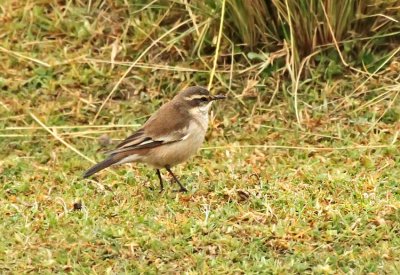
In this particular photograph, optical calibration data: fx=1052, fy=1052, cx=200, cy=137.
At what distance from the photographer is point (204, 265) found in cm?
675

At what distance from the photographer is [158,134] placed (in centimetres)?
835

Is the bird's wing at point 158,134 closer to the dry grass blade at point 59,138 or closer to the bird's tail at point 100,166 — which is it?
the bird's tail at point 100,166

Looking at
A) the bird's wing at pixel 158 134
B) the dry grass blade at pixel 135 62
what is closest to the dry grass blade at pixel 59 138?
the dry grass blade at pixel 135 62

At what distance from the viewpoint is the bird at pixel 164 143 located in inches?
325

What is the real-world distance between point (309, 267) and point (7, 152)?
3990 millimetres

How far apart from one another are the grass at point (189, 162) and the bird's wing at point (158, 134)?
0.37 m

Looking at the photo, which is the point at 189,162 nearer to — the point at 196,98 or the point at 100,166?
the point at 196,98

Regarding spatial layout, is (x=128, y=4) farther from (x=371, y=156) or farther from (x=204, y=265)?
(x=204, y=265)

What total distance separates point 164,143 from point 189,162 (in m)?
1.02

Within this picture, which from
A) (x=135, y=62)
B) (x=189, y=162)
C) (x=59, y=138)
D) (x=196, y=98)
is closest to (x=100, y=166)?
(x=196, y=98)

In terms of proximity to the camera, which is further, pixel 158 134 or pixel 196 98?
pixel 196 98

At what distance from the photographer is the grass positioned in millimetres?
6949

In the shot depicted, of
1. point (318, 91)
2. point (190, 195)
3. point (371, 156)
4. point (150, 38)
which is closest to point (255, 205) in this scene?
point (190, 195)

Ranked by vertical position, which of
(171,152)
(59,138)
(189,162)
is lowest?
(189,162)
